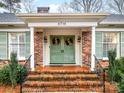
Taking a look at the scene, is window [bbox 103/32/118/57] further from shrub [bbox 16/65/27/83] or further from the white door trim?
shrub [bbox 16/65/27/83]

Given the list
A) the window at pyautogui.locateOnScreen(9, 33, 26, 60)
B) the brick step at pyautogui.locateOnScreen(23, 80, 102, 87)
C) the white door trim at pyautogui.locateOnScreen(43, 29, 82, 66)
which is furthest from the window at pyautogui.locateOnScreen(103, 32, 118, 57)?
the window at pyautogui.locateOnScreen(9, 33, 26, 60)

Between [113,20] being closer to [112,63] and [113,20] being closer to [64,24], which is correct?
[64,24]

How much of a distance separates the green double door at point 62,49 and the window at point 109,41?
213cm

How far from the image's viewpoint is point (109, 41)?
19578mm

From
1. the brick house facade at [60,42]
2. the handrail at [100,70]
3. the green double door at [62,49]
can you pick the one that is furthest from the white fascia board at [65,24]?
the green double door at [62,49]

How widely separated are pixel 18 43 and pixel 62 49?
10.0 feet

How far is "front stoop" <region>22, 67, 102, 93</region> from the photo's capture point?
14.0 metres

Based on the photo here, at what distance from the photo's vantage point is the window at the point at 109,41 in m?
19.5

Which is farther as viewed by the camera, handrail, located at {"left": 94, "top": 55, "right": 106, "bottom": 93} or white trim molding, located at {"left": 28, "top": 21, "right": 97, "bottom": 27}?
white trim molding, located at {"left": 28, "top": 21, "right": 97, "bottom": 27}

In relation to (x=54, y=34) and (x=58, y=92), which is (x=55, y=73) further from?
(x=54, y=34)

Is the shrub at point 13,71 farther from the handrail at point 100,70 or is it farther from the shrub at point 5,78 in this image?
the handrail at point 100,70

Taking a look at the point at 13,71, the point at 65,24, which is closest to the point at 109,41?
the point at 65,24

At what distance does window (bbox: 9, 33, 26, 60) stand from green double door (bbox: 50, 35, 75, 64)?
192cm

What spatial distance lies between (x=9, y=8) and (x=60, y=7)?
962 cm
